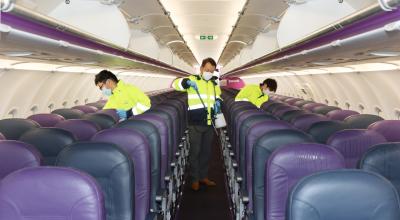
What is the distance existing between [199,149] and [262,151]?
165 inches

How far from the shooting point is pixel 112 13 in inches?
366

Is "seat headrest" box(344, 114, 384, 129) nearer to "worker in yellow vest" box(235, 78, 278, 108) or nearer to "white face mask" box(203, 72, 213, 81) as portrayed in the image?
"white face mask" box(203, 72, 213, 81)

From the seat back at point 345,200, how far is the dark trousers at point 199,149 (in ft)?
19.6

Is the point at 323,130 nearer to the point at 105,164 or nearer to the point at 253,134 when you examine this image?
the point at 253,134

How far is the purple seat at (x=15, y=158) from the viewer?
3785 mm

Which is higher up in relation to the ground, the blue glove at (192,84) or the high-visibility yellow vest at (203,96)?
the blue glove at (192,84)

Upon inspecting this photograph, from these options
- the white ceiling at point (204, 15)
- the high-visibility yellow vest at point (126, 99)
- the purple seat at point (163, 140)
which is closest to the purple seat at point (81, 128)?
the purple seat at point (163, 140)

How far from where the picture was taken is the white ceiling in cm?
1123

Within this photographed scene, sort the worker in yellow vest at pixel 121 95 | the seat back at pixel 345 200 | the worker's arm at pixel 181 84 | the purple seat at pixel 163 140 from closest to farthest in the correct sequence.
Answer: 1. the seat back at pixel 345 200
2. the purple seat at pixel 163 140
3. the worker in yellow vest at pixel 121 95
4. the worker's arm at pixel 181 84

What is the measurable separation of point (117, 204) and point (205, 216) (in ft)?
11.6

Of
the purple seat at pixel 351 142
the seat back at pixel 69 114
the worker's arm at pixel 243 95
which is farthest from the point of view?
the worker's arm at pixel 243 95

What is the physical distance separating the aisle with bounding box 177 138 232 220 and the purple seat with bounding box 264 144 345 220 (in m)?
3.44

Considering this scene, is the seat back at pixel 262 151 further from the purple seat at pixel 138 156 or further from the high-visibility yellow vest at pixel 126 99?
the high-visibility yellow vest at pixel 126 99

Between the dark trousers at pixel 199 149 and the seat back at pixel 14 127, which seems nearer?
the seat back at pixel 14 127
